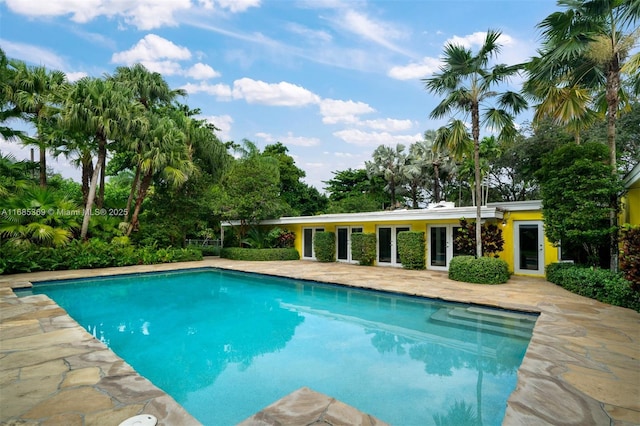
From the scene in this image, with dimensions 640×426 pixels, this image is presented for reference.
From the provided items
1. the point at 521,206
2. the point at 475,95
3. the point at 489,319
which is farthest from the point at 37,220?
the point at 521,206

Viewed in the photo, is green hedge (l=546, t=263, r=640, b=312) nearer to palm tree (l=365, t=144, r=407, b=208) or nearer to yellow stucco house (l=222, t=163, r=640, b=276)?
yellow stucco house (l=222, t=163, r=640, b=276)

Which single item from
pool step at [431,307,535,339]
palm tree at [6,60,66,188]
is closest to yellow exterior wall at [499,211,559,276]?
pool step at [431,307,535,339]

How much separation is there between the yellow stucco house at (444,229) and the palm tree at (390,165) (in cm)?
1213

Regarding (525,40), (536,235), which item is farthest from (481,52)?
(536,235)

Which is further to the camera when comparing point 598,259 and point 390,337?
point 598,259

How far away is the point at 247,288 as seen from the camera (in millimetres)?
9836

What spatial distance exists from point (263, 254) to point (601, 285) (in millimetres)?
12347

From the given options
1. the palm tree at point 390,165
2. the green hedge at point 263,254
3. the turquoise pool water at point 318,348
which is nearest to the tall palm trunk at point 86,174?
the green hedge at point 263,254

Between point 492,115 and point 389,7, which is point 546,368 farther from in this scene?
point 389,7

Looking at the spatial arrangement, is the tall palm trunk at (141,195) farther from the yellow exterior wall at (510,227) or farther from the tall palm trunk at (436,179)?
the tall palm trunk at (436,179)

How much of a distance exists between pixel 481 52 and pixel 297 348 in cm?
898

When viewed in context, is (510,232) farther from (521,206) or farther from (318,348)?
(318,348)

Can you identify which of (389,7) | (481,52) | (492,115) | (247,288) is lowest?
(247,288)

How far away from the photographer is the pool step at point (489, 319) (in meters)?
5.46
